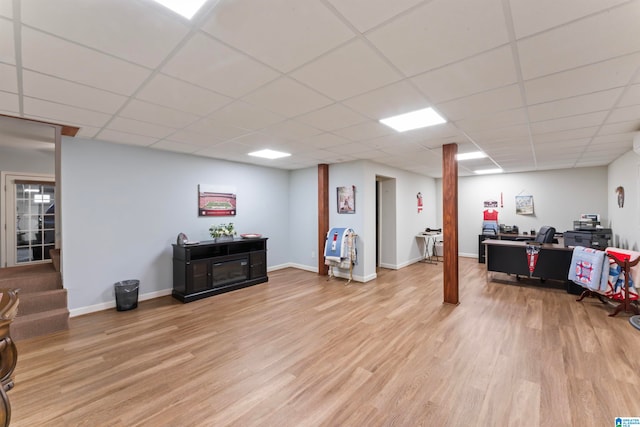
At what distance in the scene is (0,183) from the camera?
13.8ft

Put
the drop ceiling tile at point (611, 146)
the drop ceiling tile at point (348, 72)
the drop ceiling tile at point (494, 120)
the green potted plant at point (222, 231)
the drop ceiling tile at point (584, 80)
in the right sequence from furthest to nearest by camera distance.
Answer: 1. the green potted plant at point (222, 231)
2. the drop ceiling tile at point (611, 146)
3. the drop ceiling tile at point (494, 120)
4. the drop ceiling tile at point (584, 80)
5. the drop ceiling tile at point (348, 72)

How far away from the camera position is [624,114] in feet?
9.45

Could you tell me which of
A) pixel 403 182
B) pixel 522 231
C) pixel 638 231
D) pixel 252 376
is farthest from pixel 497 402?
pixel 522 231

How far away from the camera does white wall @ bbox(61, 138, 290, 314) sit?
377 cm

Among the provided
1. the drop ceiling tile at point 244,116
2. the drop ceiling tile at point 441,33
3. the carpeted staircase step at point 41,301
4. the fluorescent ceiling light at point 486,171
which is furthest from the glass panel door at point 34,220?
the fluorescent ceiling light at point 486,171

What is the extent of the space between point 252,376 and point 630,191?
6.34m

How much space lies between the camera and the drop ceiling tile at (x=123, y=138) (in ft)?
11.8

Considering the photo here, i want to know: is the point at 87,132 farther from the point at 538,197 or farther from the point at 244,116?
the point at 538,197

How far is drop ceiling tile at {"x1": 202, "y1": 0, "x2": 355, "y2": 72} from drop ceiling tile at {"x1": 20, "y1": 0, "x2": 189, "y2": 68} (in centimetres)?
26

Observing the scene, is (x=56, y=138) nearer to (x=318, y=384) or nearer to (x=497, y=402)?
(x=318, y=384)

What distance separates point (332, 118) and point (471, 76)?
1.41 meters

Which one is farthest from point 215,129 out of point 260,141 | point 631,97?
point 631,97

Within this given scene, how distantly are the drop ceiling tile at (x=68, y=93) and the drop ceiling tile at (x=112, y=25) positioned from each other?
780mm

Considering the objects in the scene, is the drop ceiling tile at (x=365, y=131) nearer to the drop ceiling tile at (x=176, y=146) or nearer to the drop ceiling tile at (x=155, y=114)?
the drop ceiling tile at (x=155, y=114)
